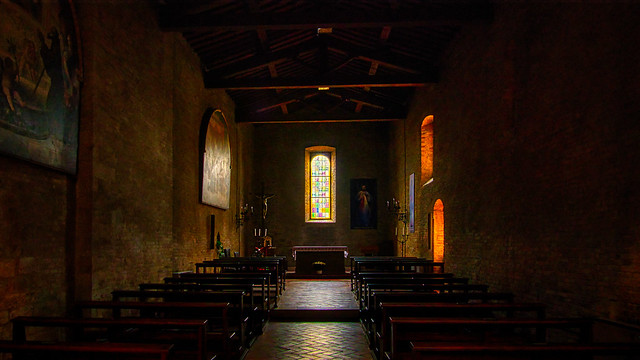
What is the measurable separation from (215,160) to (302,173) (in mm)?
6958

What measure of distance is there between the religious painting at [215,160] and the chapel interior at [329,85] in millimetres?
95

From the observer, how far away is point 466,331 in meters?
5.94

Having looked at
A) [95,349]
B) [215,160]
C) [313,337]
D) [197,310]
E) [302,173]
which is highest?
[302,173]

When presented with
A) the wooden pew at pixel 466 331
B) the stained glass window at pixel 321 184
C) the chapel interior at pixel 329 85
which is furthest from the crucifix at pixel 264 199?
the wooden pew at pixel 466 331

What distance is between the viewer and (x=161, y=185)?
8.59m

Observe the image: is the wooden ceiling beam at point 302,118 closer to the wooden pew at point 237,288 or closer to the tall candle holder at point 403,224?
the tall candle holder at point 403,224

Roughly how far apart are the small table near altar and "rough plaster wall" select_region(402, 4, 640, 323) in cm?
593

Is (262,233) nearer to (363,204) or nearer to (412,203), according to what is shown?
(363,204)

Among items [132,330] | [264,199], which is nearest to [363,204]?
[264,199]

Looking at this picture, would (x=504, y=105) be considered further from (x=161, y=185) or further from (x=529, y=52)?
(x=161, y=185)

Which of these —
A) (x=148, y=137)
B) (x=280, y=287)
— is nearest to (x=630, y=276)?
(x=148, y=137)

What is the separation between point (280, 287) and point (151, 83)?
563cm

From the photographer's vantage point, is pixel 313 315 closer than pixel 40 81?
No

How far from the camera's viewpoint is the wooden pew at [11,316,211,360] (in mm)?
4113
